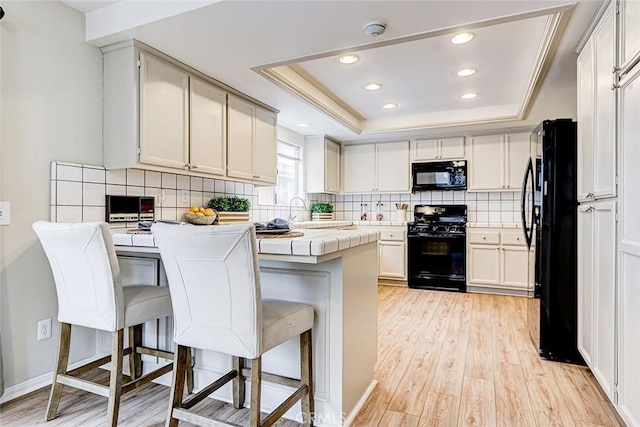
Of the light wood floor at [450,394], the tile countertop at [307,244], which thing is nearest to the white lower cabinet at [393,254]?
the light wood floor at [450,394]

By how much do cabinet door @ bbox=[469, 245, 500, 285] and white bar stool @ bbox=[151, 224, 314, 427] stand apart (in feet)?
12.3

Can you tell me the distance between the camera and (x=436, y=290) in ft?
15.7

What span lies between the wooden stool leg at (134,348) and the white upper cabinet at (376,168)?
3884 mm

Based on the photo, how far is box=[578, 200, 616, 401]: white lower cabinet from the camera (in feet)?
5.74

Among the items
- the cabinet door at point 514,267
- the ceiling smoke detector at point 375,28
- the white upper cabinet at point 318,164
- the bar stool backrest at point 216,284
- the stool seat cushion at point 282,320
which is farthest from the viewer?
the white upper cabinet at point 318,164

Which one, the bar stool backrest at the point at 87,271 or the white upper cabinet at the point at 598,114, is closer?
the bar stool backrest at the point at 87,271

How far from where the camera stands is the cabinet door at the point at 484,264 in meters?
4.54

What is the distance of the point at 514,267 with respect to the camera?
4441 mm

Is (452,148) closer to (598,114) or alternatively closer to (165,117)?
(598,114)

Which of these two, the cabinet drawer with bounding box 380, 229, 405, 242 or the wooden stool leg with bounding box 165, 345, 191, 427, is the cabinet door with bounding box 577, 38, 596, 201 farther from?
the cabinet drawer with bounding box 380, 229, 405, 242

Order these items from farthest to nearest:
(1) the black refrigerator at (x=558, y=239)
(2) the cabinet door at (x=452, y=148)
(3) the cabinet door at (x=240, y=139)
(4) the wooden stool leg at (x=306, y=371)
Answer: (2) the cabinet door at (x=452, y=148) → (3) the cabinet door at (x=240, y=139) → (1) the black refrigerator at (x=558, y=239) → (4) the wooden stool leg at (x=306, y=371)

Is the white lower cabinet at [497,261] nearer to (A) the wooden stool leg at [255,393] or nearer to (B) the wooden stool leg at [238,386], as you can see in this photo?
(B) the wooden stool leg at [238,386]

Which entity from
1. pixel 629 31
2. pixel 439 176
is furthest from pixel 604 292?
pixel 439 176

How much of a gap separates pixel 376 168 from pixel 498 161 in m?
1.62
